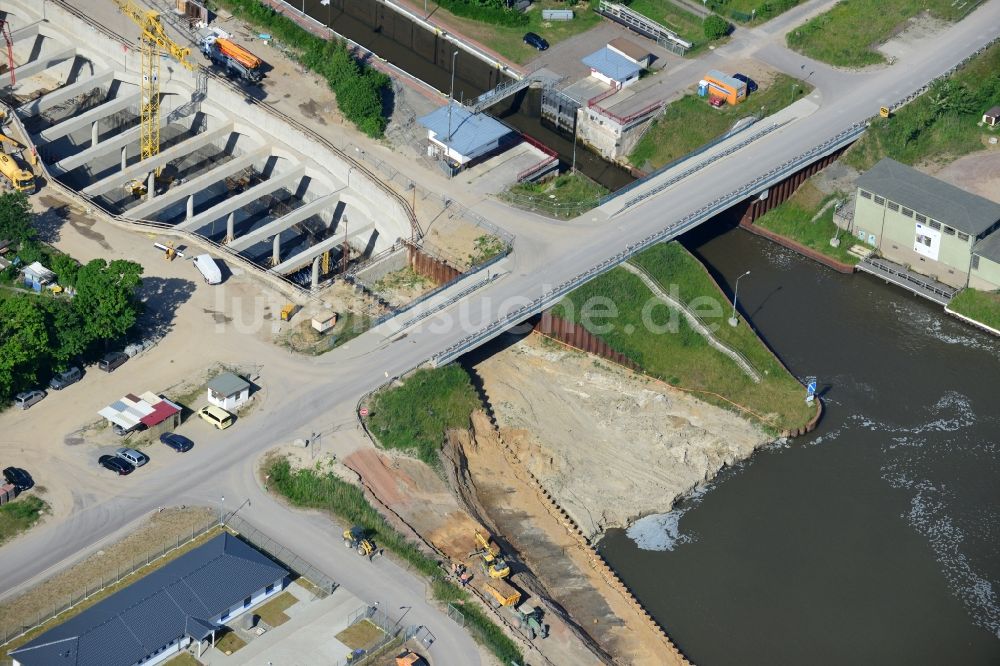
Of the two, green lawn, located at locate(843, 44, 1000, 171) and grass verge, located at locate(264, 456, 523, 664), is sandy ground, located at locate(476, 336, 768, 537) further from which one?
green lawn, located at locate(843, 44, 1000, 171)

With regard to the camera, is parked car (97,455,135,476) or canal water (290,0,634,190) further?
canal water (290,0,634,190)

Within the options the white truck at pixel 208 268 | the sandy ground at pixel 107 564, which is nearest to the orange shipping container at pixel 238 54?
the white truck at pixel 208 268

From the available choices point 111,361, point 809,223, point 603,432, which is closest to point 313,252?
point 111,361

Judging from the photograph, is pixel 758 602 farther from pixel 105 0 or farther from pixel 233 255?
pixel 105 0

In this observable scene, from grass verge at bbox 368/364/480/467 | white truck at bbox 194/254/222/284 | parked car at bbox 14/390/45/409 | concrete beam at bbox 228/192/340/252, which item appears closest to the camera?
grass verge at bbox 368/364/480/467

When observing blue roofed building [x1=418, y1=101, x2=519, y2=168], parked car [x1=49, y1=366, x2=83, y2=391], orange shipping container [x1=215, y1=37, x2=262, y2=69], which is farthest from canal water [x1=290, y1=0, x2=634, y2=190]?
parked car [x1=49, y1=366, x2=83, y2=391]

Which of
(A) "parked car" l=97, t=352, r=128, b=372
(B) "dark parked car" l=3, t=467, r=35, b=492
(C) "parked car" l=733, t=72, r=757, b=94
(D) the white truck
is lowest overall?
(B) "dark parked car" l=3, t=467, r=35, b=492
